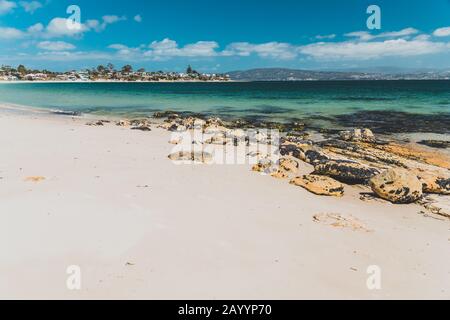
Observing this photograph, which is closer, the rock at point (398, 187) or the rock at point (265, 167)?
the rock at point (398, 187)

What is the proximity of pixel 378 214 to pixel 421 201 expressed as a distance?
1.94m


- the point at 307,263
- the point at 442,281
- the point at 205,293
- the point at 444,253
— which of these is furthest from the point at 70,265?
the point at 444,253

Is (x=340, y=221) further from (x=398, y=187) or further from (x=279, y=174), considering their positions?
(x=279, y=174)

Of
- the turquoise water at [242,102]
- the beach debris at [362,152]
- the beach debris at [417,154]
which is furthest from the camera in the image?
the turquoise water at [242,102]

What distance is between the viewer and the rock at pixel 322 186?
1059 cm

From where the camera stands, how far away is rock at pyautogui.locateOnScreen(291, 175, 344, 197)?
1059cm

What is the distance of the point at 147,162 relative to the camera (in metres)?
12.9

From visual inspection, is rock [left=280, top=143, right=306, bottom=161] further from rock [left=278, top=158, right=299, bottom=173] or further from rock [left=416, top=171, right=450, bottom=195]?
rock [left=416, top=171, right=450, bottom=195]

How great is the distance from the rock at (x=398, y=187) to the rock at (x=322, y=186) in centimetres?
108

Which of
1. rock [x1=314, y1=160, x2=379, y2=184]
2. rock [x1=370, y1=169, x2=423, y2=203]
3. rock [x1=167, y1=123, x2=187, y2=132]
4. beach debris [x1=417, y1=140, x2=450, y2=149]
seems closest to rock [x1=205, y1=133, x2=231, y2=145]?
rock [x1=167, y1=123, x2=187, y2=132]

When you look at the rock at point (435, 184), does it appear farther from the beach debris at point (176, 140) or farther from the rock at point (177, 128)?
the rock at point (177, 128)

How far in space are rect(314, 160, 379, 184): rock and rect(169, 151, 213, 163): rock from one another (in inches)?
161

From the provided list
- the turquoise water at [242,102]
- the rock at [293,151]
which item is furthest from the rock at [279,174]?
the turquoise water at [242,102]

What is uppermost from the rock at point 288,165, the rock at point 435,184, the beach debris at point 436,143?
A: the beach debris at point 436,143
